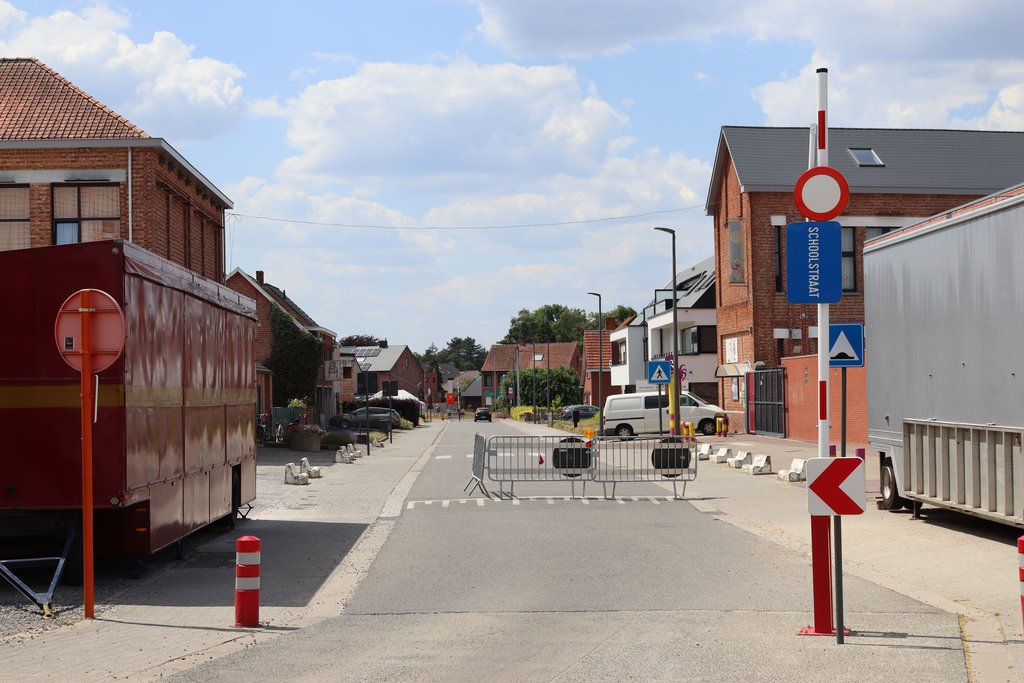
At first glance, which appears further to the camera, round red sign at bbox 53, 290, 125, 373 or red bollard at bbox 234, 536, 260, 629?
round red sign at bbox 53, 290, 125, 373

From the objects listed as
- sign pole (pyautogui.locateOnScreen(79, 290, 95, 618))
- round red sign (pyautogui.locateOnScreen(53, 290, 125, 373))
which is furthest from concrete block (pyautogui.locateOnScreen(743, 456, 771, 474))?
round red sign (pyautogui.locateOnScreen(53, 290, 125, 373))

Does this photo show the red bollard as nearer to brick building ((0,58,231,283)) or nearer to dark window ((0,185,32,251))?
brick building ((0,58,231,283))

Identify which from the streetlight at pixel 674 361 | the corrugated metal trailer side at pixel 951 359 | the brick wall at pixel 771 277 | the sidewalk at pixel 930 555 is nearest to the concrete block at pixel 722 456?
the streetlight at pixel 674 361

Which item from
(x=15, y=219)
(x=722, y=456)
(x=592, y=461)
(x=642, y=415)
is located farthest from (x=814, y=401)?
(x=15, y=219)

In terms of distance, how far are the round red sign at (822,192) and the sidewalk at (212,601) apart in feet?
16.8

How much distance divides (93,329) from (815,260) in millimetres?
5847

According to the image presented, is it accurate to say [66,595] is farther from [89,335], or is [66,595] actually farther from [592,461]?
[592,461]

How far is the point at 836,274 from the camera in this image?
27.9ft

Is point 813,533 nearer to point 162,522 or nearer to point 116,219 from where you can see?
point 162,522

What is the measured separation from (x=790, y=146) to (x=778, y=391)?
12529 mm

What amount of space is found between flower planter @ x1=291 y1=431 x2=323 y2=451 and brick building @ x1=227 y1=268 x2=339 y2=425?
6.46 metres

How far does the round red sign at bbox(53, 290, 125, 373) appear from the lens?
964cm

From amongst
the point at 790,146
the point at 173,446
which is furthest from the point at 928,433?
the point at 790,146

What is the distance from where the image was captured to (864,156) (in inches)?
1969
